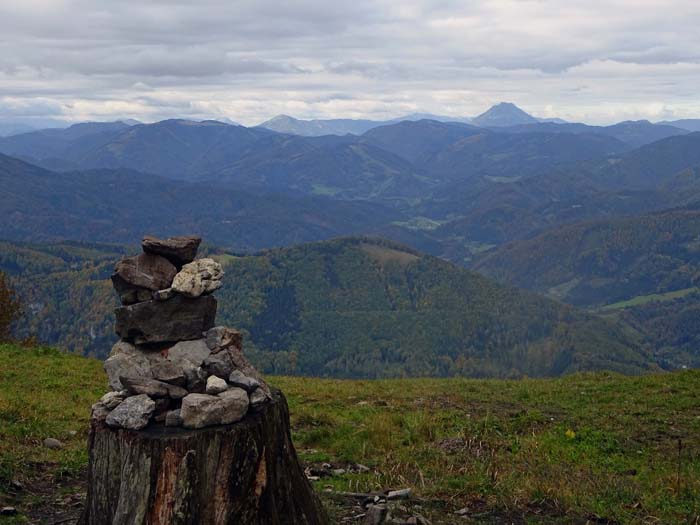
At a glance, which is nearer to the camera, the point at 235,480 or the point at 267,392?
the point at 235,480

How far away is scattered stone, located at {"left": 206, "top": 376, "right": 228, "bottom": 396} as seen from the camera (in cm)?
1131

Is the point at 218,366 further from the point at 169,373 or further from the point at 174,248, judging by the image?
the point at 174,248

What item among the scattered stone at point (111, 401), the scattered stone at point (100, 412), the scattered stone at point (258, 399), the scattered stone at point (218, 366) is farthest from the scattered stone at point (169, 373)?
the scattered stone at point (258, 399)

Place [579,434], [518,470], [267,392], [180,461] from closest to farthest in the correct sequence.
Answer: [180,461] < [267,392] < [518,470] < [579,434]

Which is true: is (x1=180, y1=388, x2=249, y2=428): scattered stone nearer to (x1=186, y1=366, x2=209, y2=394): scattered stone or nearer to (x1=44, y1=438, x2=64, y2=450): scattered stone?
(x1=186, y1=366, x2=209, y2=394): scattered stone

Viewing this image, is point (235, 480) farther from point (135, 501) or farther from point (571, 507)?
point (571, 507)

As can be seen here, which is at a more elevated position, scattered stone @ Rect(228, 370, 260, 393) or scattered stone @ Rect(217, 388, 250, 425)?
scattered stone @ Rect(228, 370, 260, 393)

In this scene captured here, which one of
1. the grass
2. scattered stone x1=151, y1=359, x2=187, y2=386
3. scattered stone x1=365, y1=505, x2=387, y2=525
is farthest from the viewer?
the grass

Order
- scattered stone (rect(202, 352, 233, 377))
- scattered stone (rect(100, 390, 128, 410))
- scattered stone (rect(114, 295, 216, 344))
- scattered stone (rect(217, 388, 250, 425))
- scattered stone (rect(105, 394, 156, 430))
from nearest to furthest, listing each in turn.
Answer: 1. scattered stone (rect(105, 394, 156, 430))
2. scattered stone (rect(217, 388, 250, 425))
3. scattered stone (rect(100, 390, 128, 410))
4. scattered stone (rect(202, 352, 233, 377))
5. scattered stone (rect(114, 295, 216, 344))

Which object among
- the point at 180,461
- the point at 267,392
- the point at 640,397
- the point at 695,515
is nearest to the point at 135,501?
the point at 180,461

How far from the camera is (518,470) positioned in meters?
15.1

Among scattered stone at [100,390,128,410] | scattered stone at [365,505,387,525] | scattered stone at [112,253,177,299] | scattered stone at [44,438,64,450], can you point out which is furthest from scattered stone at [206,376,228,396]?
scattered stone at [44,438,64,450]

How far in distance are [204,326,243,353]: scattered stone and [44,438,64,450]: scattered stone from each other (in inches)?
275

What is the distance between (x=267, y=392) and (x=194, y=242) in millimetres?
3479
